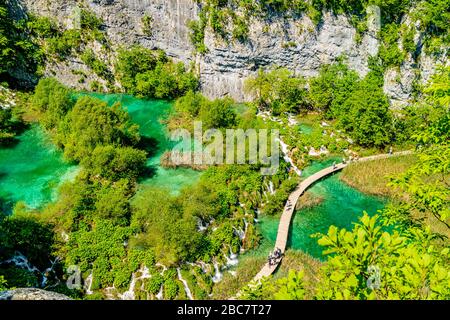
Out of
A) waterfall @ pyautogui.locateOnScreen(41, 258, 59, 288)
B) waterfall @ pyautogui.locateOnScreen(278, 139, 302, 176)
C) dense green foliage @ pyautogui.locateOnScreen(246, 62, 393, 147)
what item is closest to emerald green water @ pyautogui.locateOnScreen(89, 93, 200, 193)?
waterfall @ pyautogui.locateOnScreen(278, 139, 302, 176)

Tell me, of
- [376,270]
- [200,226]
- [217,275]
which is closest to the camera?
[376,270]

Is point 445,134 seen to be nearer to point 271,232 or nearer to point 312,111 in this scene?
point 271,232

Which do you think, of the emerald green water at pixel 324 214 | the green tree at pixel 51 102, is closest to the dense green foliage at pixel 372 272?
the emerald green water at pixel 324 214

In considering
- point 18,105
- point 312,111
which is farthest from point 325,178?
point 18,105

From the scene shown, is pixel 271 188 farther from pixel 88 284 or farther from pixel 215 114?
pixel 88 284

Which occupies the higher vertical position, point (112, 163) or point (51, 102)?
point (51, 102)

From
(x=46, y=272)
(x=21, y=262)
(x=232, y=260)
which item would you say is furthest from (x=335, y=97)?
(x=21, y=262)

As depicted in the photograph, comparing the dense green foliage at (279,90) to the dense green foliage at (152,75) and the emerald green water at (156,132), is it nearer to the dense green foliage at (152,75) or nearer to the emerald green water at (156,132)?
the dense green foliage at (152,75)
